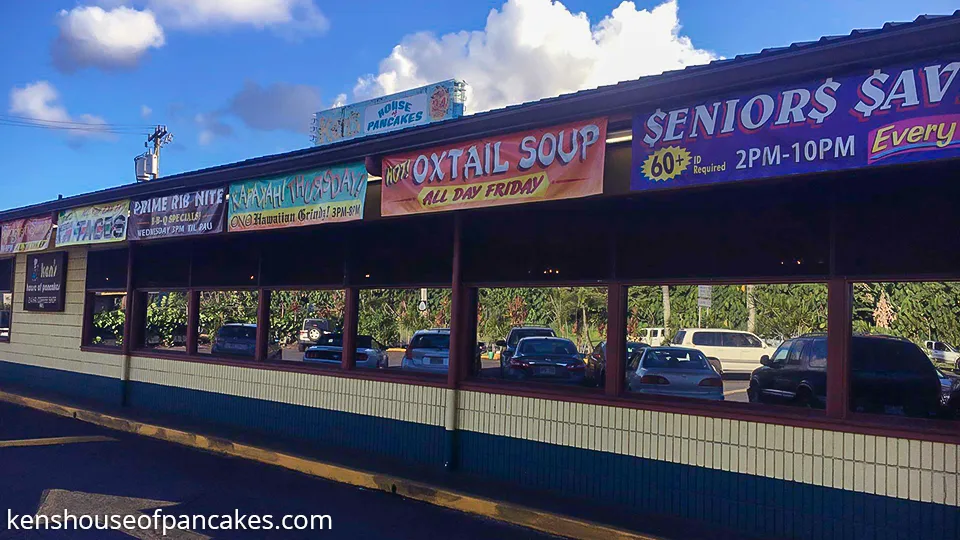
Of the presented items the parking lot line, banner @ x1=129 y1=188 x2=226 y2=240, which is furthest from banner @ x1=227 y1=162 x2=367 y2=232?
the parking lot line

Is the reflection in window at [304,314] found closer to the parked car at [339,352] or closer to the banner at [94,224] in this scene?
the parked car at [339,352]

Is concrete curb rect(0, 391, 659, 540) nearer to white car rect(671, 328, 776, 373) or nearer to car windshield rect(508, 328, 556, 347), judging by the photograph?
car windshield rect(508, 328, 556, 347)

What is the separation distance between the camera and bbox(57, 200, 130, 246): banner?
43.0ft

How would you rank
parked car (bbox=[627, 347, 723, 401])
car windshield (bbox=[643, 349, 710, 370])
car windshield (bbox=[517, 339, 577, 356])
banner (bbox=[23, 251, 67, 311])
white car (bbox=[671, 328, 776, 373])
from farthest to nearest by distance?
white car (bbox=[671, 328, 776, 373])
banner (bbox=[23, 251, 67, 311])
car windshield (bbox=[517, 339, 577, 356])
car windshield (bbox=[643, 349, 710, 370])
parked car (bbox=[627, 347, 723, 401])

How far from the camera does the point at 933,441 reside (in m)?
6.06

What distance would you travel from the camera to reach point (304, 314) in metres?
29.9

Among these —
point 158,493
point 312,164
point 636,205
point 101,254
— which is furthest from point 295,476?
point 101,254

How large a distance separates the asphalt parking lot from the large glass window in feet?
9.52

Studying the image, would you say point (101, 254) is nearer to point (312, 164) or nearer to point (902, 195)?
point (312, 164)

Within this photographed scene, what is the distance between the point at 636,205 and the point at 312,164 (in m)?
4.18

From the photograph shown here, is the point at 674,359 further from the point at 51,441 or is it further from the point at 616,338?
the point at 51,441

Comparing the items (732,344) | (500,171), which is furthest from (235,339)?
(732,344)

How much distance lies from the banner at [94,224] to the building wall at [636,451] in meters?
2.76

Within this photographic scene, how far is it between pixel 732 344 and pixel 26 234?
19097 millimetres
